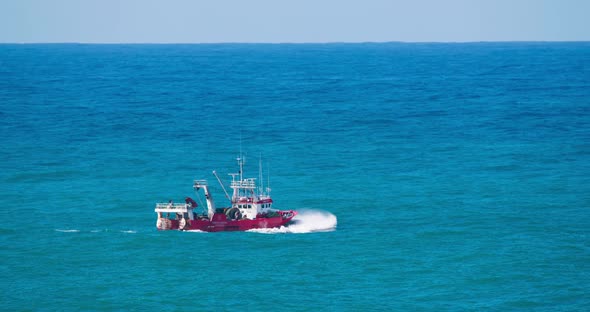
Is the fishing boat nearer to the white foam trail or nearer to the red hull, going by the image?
the red hull

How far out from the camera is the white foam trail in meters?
91.4

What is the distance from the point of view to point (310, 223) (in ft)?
307

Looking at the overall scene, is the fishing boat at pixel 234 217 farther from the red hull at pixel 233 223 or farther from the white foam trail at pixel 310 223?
the white foam trail at pixel 310 223

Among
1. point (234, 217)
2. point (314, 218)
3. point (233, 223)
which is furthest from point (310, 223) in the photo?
point (233, 223)

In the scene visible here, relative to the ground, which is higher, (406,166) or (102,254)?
(406,166)

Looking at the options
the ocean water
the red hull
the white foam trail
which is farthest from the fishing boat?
the ocean water

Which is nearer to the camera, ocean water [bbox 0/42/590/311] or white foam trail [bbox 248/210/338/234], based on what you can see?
ocean water [bbox 0/42/590/311]

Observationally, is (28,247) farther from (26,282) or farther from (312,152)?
(312,152)

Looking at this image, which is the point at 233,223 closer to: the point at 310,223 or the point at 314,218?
the point at 310,223

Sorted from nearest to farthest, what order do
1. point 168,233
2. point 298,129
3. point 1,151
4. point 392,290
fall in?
1. point 392,290
2. point 168,233
3. point 1,151
4. point 298,129

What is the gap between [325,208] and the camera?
9906cm

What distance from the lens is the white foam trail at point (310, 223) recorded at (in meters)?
91.4

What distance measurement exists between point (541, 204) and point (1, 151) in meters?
77.4

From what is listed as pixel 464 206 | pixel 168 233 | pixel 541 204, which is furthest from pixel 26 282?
pixel 541 204
